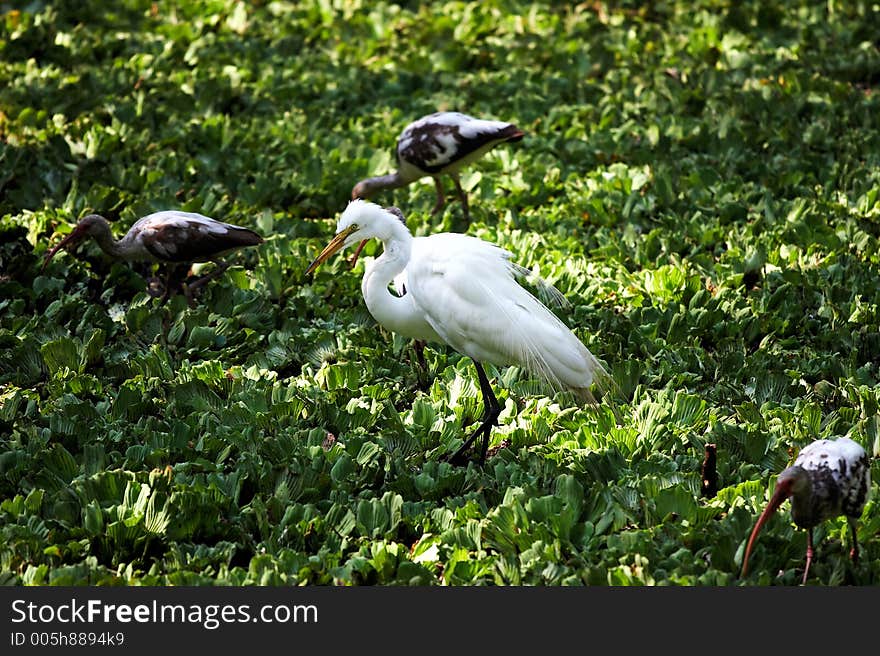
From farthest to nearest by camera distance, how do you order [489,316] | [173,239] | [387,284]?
[173,239]
[387,284]
[489,316]

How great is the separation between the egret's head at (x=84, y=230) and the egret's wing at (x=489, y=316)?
7.08 ft

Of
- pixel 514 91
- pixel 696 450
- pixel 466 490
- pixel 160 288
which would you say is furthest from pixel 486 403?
pixel 514 91

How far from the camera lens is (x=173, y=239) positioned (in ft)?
21.0

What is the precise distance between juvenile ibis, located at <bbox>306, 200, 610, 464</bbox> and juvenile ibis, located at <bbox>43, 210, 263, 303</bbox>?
1.21 meters

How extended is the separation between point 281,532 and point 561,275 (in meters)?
2.87

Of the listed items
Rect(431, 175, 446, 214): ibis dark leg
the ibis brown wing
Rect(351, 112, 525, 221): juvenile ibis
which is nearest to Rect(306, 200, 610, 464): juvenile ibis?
the ibis brown wing

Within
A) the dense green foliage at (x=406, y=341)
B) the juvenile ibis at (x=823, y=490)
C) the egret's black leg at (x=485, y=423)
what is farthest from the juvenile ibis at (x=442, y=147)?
the juvenile ibis at (x=823, y=490)

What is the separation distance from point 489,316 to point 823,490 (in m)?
1.68

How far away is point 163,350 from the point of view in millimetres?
6066

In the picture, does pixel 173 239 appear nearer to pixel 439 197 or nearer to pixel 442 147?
pixel 442 147

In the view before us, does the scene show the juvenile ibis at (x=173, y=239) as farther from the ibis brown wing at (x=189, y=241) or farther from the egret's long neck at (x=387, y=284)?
the egret's long neck at (x=387, y=284)

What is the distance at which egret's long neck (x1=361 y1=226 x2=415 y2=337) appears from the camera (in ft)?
18.4

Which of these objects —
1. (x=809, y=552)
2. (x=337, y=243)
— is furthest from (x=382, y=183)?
(x=809, y=552)

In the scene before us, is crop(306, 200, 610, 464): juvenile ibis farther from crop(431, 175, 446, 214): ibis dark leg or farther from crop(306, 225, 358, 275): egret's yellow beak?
Answer: crop(431, 175, 446, 214): ibis dark leg
